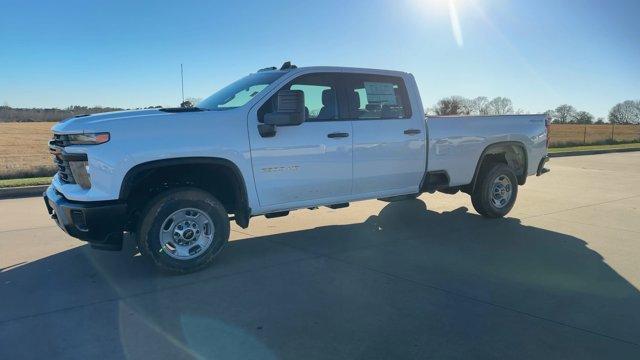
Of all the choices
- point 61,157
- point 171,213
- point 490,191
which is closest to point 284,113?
point 171,213

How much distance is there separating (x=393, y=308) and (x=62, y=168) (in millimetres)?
3524

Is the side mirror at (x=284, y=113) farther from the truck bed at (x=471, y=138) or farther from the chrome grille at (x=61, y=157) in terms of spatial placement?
the truck bed at (x=471, y=138)

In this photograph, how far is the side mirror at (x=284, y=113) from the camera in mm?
5359

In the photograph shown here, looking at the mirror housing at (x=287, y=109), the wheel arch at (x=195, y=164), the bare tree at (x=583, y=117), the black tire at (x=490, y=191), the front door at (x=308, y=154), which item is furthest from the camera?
the bare tree at (x=583, y=117)

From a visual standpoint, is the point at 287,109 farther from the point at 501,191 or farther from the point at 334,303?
the point at 501,191

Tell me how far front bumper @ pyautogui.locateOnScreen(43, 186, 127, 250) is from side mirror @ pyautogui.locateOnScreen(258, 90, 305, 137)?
1.60m

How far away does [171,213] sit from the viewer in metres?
5.08

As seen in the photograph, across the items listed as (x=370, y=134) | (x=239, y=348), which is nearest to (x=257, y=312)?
(x=239, y=348)

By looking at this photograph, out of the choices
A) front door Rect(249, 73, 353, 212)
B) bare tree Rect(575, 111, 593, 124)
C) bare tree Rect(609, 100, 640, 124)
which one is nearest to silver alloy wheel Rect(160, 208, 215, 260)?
front door Rect(249, 73, 353, 212)

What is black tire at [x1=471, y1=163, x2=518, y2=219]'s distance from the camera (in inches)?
304

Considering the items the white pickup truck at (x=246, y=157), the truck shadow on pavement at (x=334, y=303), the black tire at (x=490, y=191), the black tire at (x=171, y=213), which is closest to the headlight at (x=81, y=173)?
the white pickup truck at (x=246, y=157)

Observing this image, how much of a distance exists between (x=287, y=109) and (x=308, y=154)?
0.62m

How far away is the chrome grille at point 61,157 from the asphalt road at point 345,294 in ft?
3.16

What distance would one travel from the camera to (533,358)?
137 inches
